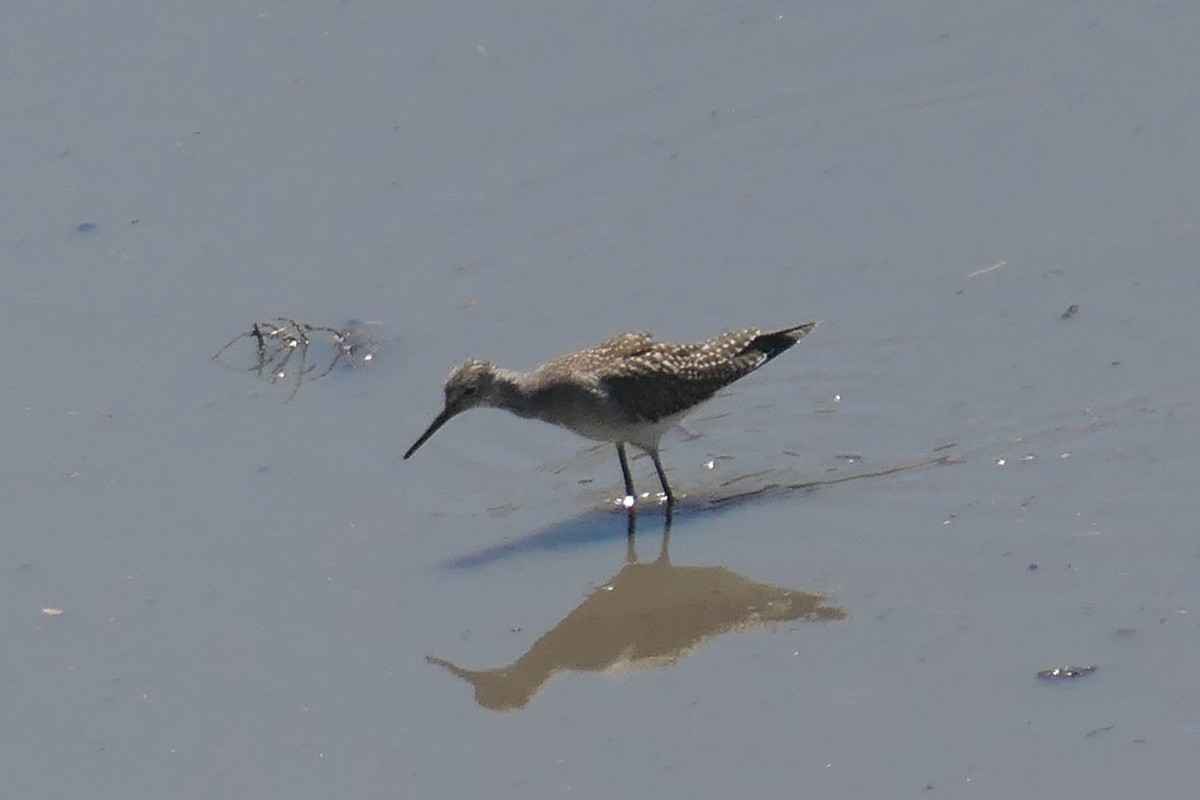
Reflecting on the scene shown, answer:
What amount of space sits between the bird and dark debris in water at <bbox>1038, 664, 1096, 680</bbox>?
2222 millimetres

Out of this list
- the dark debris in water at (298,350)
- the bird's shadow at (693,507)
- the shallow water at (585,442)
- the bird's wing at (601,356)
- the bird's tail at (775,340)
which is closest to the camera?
the shallow water at (585,442)

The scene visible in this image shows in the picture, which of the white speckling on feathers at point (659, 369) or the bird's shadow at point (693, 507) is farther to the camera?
the white speckling on feathers at point (659, 369)

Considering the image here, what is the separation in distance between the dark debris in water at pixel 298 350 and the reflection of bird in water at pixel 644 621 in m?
1.99

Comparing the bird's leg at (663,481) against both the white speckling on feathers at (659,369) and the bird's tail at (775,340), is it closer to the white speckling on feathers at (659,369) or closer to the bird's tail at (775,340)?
the white speckling on feathers at (659,369)

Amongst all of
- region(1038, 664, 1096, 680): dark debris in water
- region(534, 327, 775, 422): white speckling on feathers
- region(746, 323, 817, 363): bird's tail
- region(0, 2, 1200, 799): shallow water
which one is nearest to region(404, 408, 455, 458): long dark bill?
region(0, 2, 1200, 799): shallow water

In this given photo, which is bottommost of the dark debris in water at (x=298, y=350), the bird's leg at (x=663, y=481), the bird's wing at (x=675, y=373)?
the bird's leg at (x=663, y=481)

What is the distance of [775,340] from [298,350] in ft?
7.52

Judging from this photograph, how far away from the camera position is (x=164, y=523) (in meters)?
9.34

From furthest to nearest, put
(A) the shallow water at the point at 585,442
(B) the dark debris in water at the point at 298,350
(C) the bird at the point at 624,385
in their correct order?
(B) the dark debris in water at the point at 298,350, (C) the bird at the point at 624,385, (A) the shallow water at the point at 585,442

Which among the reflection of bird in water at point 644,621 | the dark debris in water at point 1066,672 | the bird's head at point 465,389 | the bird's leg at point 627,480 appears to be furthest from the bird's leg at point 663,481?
the dark debris in water at point 1066,672

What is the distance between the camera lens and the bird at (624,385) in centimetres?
957

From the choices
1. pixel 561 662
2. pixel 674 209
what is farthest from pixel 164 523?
pixel 674 209

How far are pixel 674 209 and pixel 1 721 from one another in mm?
4603

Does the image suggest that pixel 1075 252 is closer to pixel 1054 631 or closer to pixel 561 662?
pixel 1054 631
